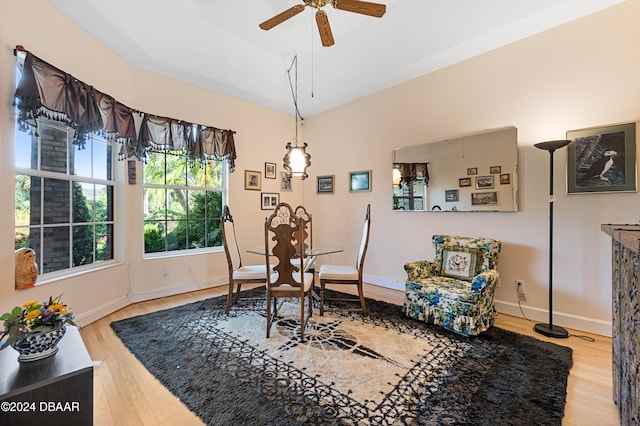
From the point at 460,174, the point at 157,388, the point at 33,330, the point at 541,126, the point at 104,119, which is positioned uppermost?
the point at 104,119

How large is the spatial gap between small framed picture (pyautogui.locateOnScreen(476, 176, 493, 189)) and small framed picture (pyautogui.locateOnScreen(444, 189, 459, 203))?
0.25 metres

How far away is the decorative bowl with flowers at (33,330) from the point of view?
1.27m

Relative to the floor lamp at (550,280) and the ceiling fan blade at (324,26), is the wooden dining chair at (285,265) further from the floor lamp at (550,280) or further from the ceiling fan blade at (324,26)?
the floor lamp at (550,280)

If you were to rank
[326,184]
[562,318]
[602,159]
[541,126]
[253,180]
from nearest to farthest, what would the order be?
1. [602,159]
2. [562,318]
3. [541,126]
4. [253,180]
5. [326,184]

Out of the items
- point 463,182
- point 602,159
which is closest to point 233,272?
point 463,182

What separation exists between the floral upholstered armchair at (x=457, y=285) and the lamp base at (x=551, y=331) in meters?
0.41

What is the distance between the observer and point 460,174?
10.7 feet

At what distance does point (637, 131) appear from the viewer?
2.29 metres

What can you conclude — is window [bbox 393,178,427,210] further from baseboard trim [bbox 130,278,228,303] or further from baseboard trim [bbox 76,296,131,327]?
baseboard trim [bbox 76,296,131,327]

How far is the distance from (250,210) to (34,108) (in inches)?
109

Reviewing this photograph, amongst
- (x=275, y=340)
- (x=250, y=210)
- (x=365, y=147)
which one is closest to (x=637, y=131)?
(x=365, y=147)

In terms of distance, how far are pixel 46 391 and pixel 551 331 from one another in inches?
141

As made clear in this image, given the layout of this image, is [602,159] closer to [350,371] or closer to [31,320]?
[350,371]

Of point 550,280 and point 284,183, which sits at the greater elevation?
point 284,183
